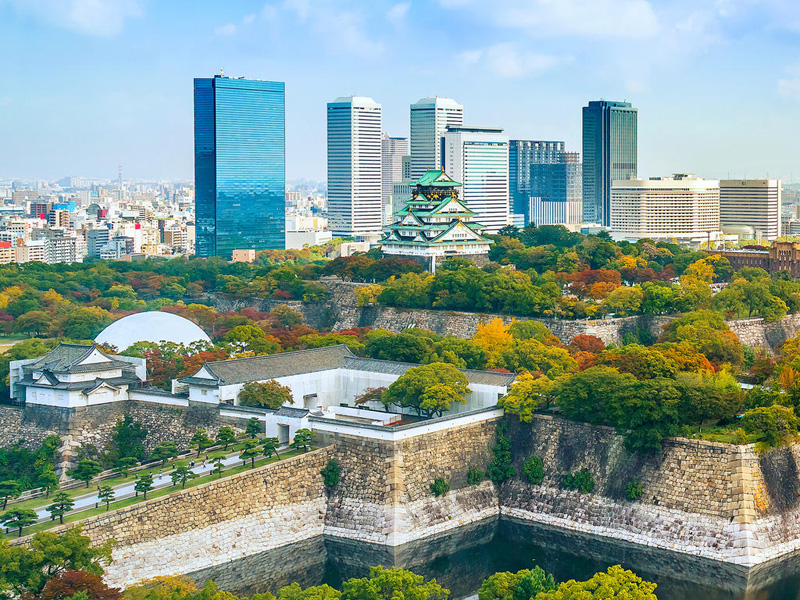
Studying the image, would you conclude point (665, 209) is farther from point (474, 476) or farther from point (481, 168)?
point (474, 476)

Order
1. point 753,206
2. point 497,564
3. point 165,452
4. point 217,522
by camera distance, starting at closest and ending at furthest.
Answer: point 217,522, point 497,564, point 165,452, point 753,206

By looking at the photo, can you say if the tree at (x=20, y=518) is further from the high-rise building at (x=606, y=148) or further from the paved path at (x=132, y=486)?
the high-rise building at (x=606, y=148)

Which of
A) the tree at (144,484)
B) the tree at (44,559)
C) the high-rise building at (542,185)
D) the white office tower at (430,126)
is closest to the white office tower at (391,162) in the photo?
the high-rise building at (542,185)

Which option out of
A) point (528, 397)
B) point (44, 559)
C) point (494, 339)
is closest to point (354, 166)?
point (494, 339)

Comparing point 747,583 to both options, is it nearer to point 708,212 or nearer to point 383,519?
point 383,519

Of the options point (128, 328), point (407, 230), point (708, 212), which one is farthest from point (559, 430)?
point (708, 212)

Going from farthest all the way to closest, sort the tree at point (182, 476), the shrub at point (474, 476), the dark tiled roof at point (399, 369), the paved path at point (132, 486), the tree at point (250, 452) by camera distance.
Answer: the dark tiled roof at point (399, 369)
the shrub at point (474, 476)
the tree at point (250, 452)
the tree at point (182, 476)
the paved path at point (132, 486)
